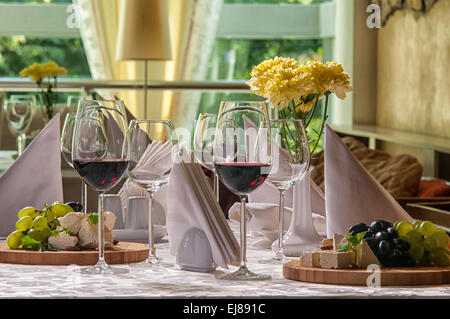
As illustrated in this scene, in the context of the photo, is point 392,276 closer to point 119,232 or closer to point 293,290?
point 293,290

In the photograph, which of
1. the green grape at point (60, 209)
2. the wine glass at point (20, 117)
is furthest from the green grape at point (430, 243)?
the wine glass at point (20, 117)

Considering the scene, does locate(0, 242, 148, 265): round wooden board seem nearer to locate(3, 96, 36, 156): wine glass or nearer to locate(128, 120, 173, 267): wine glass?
locate(128, 120, 173, 267): wine glass

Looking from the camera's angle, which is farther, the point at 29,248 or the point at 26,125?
the point at 26,125

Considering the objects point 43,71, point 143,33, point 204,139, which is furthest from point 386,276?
point 143,33

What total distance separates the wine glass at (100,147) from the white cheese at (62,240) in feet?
0.37

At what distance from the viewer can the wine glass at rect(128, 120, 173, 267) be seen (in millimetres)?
1108

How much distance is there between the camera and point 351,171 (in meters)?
1.26

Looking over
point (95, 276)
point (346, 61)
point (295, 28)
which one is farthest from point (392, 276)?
point (295, 28)

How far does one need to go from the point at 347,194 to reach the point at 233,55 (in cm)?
627

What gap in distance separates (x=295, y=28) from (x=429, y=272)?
650 cm

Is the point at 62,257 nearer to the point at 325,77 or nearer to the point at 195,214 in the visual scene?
the point at 195,214

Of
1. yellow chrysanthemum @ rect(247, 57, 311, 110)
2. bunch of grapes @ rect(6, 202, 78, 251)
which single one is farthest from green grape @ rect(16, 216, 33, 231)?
yellow chrysanthemum @ rect(247, 57, 311, 110)

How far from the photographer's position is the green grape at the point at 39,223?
46.2 inches
